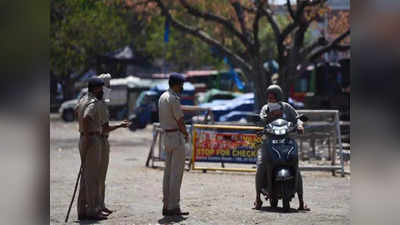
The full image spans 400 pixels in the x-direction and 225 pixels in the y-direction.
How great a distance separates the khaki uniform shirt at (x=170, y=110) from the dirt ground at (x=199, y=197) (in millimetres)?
1213

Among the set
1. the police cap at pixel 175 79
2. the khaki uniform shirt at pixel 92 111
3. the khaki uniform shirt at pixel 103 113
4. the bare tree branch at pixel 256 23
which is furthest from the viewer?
the bare tree branch at pixel 256 23

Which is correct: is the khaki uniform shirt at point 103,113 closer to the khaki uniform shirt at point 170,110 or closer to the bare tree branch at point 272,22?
the khaki uniform shirt at point 170,110

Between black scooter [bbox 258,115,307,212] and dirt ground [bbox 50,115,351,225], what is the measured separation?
11.3 inches

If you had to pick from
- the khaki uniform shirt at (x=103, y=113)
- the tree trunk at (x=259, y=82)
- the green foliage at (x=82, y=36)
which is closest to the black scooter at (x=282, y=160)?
the khaki uniform shirt at (x=103, y=113)

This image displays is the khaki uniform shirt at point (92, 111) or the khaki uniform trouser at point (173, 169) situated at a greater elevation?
the khaki uniform shirt at point (92, 111)

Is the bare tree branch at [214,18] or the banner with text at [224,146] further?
the bare tree branch at [214,18]

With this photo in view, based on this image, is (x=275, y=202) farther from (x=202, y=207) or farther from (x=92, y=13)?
(x=92, y=13)

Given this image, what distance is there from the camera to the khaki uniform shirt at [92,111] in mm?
8648

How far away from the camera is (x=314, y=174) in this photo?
48.8 feet

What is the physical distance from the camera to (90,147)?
8.72 meters

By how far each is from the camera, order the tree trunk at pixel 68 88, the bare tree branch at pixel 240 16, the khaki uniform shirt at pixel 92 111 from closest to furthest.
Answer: the khaki uniform shirt at pixel 92 111 < the bare tree branch at pixel 240 16 < the tree trunk at pixel 68 88
